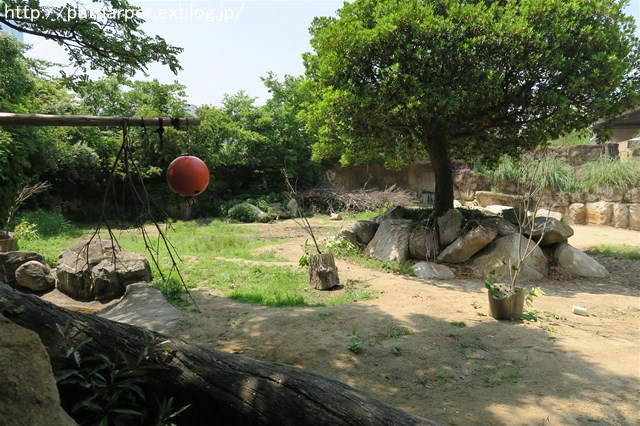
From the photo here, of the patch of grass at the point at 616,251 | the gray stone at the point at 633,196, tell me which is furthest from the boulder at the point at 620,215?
the patch of grass at the point at 616,251

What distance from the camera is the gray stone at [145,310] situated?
5.05 meters

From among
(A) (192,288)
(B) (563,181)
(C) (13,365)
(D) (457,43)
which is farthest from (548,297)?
(B) (563,181)

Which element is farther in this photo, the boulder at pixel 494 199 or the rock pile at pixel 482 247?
the boulder at pixel 494 199

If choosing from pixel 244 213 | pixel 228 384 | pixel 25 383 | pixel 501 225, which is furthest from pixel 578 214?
pixel 25 383

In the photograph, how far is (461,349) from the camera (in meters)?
4.40

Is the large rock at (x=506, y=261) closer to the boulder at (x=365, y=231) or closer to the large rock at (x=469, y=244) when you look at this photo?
the large rock at (x=469, y=244)

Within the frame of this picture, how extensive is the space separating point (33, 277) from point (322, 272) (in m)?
5.07

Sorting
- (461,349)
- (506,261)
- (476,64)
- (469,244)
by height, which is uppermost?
(476,64)

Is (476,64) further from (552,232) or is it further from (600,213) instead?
(600,213)

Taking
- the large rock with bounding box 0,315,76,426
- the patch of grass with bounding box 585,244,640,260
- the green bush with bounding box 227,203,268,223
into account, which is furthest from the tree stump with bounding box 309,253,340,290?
the green bush with bounding box 227,203,268,223

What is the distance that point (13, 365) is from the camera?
160cm

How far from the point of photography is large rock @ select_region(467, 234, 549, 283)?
8297mm

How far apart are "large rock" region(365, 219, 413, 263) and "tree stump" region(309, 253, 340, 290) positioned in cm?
234

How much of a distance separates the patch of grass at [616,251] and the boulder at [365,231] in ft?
17.7
